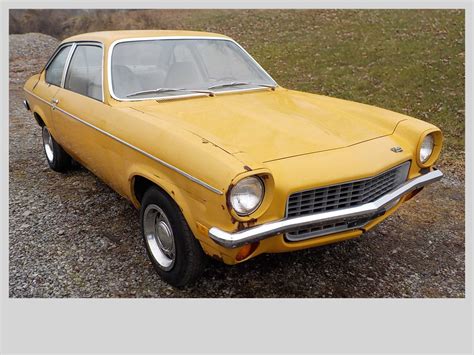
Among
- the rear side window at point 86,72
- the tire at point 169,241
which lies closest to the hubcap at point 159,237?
the tire at point 169,241

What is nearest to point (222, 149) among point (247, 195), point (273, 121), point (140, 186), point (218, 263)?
point (247, 195)

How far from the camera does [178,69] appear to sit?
146 inches

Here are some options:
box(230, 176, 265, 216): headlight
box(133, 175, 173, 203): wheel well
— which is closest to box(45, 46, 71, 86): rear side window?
box(133, 175, 173, 203): wheel well

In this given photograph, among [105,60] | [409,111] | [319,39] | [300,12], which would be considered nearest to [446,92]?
[409,111]

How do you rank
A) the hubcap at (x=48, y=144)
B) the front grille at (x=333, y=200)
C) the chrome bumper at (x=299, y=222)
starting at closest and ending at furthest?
the chrome bumper at (x=299, y=222) < the front grille at (x=333, y=200) < the hubcap at (x=48, y=144)

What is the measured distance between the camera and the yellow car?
93.0 inches

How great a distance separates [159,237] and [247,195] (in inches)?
40.3

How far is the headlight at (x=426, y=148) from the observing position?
125 inches

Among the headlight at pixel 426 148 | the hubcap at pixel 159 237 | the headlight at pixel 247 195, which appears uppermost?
the headlight at pixel 426 148

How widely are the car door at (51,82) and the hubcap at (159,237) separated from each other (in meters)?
2.22

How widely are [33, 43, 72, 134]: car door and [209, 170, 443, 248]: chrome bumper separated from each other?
3.13 m

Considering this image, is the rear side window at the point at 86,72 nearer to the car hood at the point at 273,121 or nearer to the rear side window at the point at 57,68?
the rear side window at the point at 57,68

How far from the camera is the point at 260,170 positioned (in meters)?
2.26

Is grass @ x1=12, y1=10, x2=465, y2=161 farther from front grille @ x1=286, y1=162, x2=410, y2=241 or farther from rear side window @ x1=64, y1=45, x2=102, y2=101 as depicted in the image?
rear side window @ x1=64, y1=45, x2=102, y2=101
